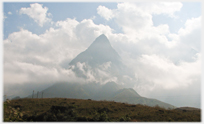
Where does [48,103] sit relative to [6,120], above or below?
below

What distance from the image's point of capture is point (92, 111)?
92.2ft

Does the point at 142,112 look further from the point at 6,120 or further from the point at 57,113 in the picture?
the point at 6,120

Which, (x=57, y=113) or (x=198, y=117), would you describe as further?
A: (x=57, y=113)

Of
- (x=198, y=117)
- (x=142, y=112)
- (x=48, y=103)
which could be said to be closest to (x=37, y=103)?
(x=48, y=103)

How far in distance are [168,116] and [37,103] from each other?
98.3 ft

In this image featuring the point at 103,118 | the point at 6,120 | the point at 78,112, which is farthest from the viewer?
the point at 78,112

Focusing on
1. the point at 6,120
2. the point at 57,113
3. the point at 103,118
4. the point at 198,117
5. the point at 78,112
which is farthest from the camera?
the point at 78,112

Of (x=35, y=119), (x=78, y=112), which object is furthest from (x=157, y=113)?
(x=35, y=119)

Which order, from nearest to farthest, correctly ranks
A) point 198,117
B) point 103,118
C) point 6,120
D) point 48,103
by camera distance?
point 6,120, point 198,117, point 103,118, point 48,103

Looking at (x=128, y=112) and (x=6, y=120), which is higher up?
(x=6, y=120)

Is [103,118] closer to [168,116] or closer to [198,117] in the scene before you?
[168,116]

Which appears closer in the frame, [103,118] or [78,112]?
[103,118]

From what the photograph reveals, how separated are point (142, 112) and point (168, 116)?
473 centimetres

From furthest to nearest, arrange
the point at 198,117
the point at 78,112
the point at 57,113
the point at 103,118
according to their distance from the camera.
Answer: the point at 78,112
the point at 57,113
the point at 103,118
the point at 198,117
